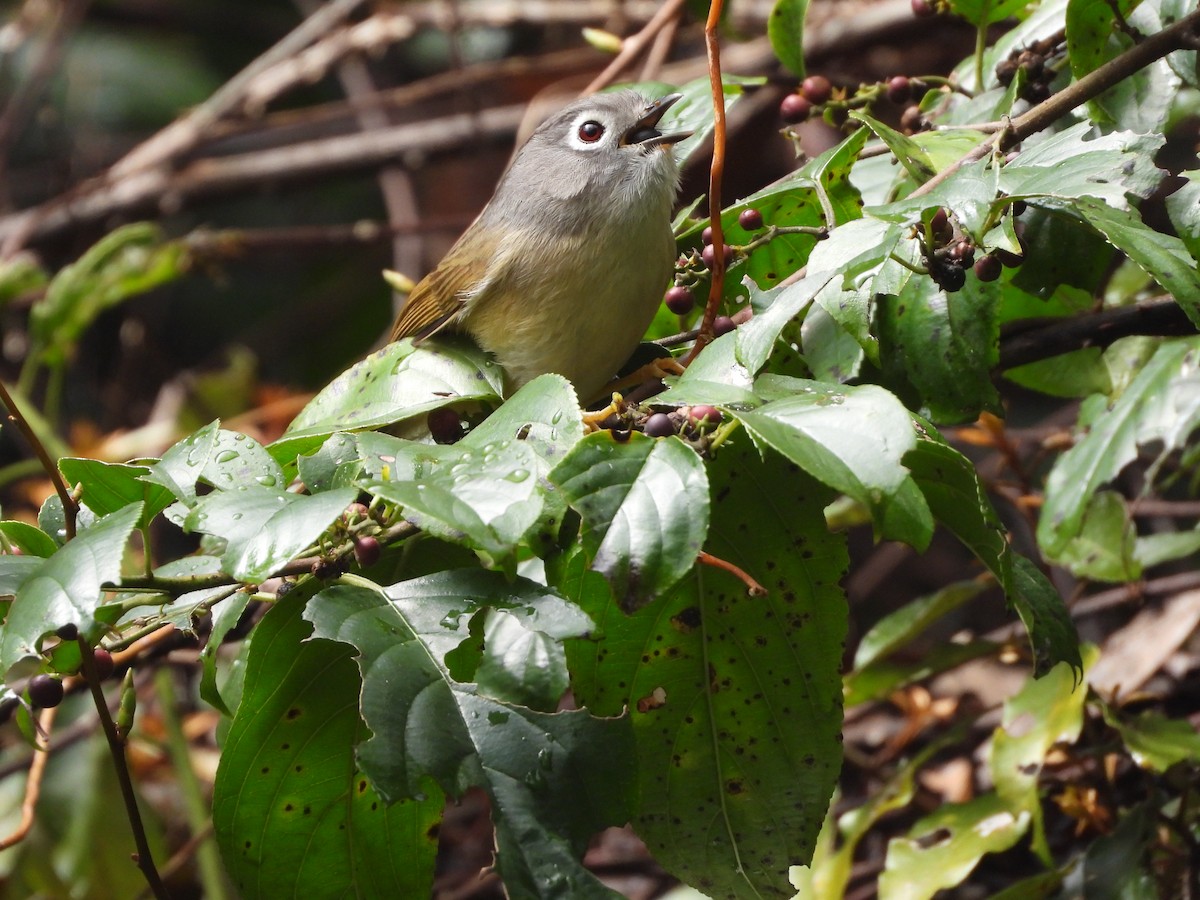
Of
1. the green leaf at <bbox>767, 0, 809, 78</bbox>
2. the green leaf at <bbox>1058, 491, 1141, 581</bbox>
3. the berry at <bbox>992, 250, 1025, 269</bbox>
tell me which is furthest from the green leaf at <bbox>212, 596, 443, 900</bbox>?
the green leaf at <bbox>1058, 491, 1141, 581</bbox>

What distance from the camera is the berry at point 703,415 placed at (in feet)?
4.55

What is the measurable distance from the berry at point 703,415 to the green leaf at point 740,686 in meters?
0.18

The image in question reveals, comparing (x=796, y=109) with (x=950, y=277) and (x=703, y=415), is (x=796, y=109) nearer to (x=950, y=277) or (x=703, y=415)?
(x=950, y=277)

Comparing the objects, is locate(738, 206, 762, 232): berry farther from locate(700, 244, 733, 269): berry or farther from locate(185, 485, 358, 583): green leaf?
locate(185, 485, 358, 583): green leaf

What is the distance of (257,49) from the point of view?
7016mm

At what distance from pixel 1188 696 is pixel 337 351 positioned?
187 inches

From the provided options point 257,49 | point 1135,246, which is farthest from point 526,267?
point 257,49

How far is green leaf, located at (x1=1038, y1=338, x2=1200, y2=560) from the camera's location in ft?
7.19

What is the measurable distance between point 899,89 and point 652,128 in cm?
55

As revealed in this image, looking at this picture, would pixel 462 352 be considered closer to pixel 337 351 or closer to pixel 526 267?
pixel 526 267

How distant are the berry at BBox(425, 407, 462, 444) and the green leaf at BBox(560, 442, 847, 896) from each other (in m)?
0.62

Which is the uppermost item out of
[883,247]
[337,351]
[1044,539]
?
[883,247]

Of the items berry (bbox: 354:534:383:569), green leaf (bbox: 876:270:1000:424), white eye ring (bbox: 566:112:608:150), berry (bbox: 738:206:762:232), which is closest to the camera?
berry (bbox: 354:534:383:569)

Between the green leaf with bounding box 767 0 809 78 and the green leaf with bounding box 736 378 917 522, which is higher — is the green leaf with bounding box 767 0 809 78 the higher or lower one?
the higher one
